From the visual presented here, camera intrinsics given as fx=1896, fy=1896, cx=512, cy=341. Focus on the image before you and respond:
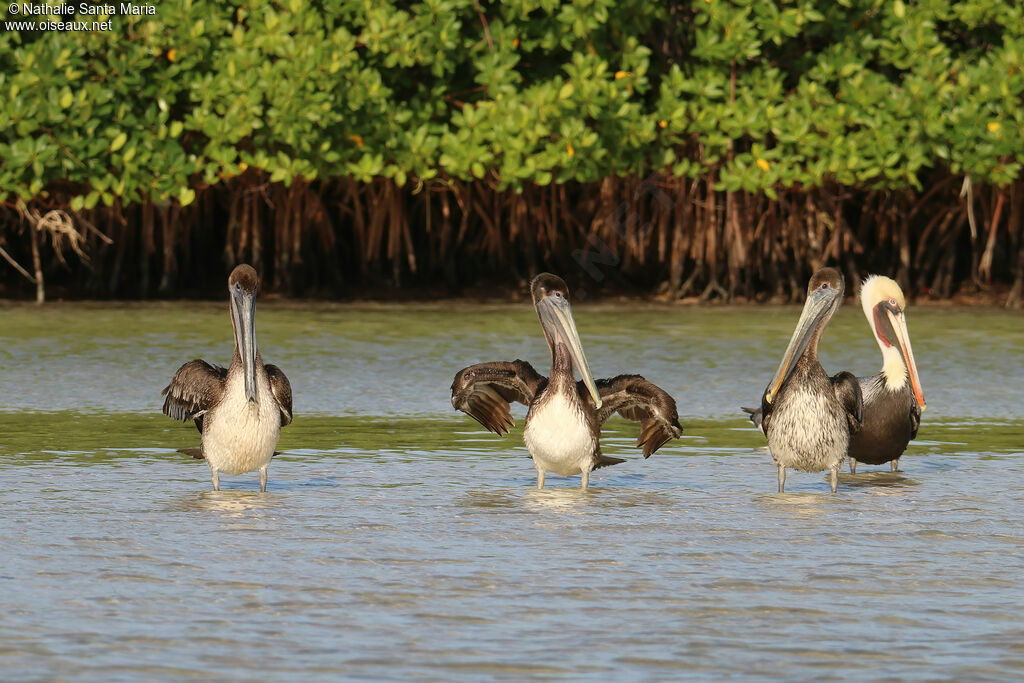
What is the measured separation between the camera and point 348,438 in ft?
31.3

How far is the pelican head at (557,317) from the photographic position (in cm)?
782

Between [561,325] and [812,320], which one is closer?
[561,325]

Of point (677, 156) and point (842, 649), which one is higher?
point (677, 156)

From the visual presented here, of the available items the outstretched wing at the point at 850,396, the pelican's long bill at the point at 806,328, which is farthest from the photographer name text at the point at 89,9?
the outstretched wing at the point at 850,396

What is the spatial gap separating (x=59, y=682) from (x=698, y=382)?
7.83m

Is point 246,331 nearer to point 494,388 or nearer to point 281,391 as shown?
point 281,391

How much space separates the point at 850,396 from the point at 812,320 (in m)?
0.36

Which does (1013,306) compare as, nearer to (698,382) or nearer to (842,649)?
(698,382)

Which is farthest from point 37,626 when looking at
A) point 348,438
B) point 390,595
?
point 348,438

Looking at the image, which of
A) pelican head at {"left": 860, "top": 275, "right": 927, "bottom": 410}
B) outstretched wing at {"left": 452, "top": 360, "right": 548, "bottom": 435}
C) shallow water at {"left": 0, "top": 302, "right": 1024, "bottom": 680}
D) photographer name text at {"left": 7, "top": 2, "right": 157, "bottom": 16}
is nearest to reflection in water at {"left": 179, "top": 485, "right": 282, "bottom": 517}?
shallow water at {"left": 0, "top": 302, "right": 1024, "bottom": 680}

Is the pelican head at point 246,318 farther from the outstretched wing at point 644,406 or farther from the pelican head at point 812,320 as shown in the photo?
the pelican head at point 812,320

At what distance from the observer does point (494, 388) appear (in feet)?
27.1

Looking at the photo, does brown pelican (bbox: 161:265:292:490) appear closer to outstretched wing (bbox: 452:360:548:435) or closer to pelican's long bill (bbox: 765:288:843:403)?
outstretched wing (bbox: 452:360:548:435)

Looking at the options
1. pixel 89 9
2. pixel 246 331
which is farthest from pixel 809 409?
pixel 89 9
